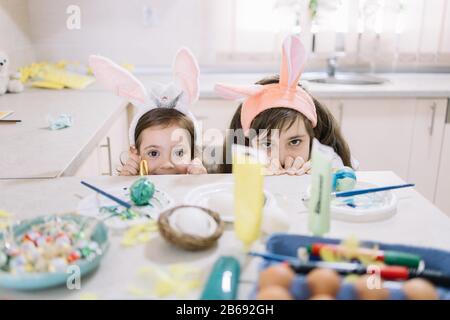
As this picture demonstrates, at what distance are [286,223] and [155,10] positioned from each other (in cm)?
217

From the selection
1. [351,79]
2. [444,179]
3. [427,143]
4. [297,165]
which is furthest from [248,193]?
[351,79]

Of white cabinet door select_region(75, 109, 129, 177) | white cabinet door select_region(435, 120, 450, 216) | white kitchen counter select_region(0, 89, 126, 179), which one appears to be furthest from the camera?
white cabinet door select_region(435, 120, 450, 216)

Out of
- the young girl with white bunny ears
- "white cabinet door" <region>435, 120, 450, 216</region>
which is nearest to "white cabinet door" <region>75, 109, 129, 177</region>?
the young girl with white bunny ears

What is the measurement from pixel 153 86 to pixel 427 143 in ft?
5.35

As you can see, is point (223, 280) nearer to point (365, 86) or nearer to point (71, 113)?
point (71, 113)

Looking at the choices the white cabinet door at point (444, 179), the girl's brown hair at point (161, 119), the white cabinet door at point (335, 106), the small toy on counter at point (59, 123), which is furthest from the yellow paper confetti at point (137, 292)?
the white cabinet door at point (444, 179)

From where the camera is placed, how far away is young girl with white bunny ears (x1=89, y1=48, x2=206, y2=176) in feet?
3.90

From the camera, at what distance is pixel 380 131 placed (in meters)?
2.34

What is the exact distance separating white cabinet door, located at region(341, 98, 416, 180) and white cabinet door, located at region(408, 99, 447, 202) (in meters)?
0.03

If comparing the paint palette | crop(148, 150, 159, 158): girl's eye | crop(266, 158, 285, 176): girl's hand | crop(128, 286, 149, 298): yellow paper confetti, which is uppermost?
the paint palette

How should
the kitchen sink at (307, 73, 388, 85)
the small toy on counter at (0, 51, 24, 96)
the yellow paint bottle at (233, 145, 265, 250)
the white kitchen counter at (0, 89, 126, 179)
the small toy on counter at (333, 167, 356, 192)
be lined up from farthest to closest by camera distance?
1. the kitchen sink at (307, 73, 388, 85)
2. the small toy on counter at (0, 51, 24, 96)
3. the white kitchen counter at (0, 89, 126, 179)
4. the small toy on counter at (333, 167, 356, 192)
5. the yellow paint bottle at (233, 145, 265, 250)

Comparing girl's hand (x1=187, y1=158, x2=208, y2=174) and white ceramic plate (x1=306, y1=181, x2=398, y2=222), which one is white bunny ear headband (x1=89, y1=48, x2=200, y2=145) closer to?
girl's hand (x1=187, y1=158, x2=208, y2=174)

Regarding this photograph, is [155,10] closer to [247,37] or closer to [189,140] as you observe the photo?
[247,37]

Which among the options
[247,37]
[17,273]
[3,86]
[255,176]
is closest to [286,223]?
[255,176]
